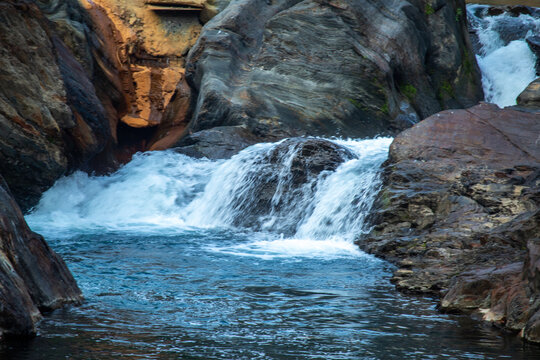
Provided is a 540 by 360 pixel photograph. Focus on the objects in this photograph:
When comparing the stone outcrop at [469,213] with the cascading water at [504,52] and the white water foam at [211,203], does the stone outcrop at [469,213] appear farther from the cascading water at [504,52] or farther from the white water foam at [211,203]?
the cascading water at [504,52]

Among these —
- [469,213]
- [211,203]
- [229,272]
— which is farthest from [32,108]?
[469,213]

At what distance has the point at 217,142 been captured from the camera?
15922 mm

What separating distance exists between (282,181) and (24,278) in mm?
8175

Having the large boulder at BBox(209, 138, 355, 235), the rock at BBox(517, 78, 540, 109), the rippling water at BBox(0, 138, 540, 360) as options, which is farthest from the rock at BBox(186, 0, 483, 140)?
the rock at BBox(517, 78, 540, 109)

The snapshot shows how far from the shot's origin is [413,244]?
9.69 meters

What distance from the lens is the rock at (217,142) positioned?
15.7 m

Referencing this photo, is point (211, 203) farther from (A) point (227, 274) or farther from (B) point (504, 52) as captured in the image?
(B) point (504, 52)

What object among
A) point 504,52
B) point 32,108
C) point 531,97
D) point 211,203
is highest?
point 504,52

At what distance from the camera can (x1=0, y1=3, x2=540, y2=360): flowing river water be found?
5168 millimetres

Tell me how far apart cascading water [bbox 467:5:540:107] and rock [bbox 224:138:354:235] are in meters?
9.70

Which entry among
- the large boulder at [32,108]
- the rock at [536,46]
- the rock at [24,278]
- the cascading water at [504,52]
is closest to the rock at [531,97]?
the cascading water at [504,52]

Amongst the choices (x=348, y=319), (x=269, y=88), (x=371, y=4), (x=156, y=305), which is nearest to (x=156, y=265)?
(x=156, y=305)

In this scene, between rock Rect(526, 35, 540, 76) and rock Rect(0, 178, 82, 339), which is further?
rock Rect(526, 35, 540, 76)

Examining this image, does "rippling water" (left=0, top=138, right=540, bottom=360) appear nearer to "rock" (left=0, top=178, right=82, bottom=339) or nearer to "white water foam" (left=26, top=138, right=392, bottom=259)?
"white water foam" (left=26, top=138, right=392, bottom=259)
